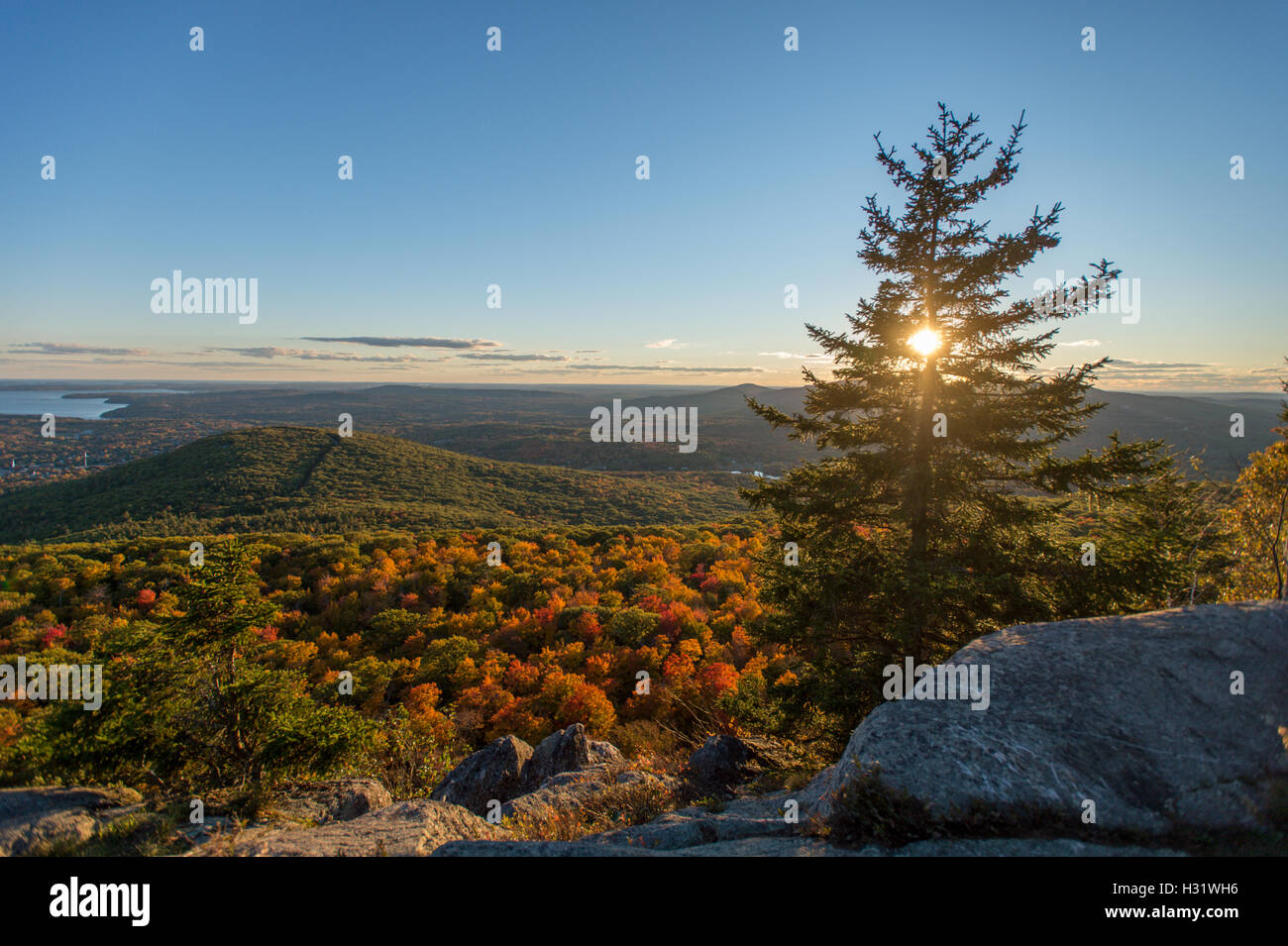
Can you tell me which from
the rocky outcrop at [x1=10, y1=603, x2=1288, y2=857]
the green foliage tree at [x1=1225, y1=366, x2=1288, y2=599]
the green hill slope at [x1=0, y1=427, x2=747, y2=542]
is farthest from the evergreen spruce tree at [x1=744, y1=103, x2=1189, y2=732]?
the green hill slope at [x1=0, y1=427, x2=747, y2=542]

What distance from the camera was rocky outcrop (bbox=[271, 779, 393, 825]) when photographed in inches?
329

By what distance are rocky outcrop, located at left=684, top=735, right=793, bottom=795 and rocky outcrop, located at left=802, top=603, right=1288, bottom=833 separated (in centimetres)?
367

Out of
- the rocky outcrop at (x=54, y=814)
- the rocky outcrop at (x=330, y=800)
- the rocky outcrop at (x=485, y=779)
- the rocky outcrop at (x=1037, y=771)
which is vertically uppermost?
the rocky outcrop at (x=1037, y=771)

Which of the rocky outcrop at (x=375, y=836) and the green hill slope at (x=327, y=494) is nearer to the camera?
the rocky outcrop at (x=375, y=836)

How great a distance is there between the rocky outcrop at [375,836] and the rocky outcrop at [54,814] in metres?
2.14

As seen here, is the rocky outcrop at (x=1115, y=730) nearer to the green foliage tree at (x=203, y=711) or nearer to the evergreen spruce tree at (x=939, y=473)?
the evergreen spruce tree at (x=939, y=473)

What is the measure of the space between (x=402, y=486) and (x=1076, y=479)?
340 feet

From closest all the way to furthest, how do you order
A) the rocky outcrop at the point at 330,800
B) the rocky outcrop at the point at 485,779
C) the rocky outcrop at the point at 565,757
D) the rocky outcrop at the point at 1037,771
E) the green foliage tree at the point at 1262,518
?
the rocky outcrop at the point at 1037,771 < the rocky outcrop at the point at 330,800 < the green foliage tree at the point at 1262,518 < the rocky outcrop at the point at 485,779 < the rocky outcrop at the point at 565,757

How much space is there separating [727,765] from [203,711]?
35.7ft

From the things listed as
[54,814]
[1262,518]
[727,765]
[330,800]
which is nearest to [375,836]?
[330,800]

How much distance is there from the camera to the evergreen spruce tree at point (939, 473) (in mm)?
8945

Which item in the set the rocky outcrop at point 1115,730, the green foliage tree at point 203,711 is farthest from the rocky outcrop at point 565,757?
the rocky outcrop at point 1115,730

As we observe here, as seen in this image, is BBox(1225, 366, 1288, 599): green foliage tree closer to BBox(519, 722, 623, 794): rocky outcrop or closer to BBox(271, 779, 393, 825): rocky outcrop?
BBox(519, 722, 623, 794): rocky outcrop
